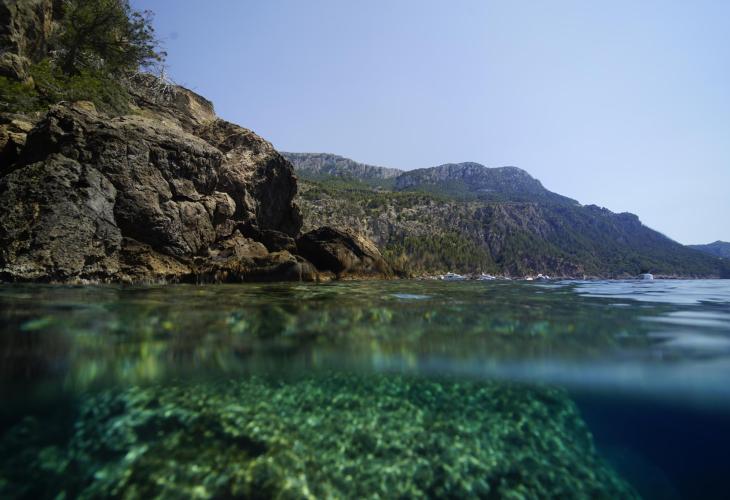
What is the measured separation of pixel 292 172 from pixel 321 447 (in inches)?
1324

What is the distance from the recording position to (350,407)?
6082 mm

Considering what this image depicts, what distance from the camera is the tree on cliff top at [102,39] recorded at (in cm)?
2881

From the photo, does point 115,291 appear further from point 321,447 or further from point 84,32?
point 84,32

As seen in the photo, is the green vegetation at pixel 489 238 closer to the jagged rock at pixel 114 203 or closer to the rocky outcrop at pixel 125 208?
the rocky outcrop at pixel 125 208

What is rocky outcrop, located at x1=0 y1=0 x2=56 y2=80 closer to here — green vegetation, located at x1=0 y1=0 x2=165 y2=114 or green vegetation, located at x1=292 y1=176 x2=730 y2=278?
green vegetation, located at x1=0 y1=0 x2=165 y2=114

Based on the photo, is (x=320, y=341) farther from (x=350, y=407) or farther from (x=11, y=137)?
(x=11, y=137)

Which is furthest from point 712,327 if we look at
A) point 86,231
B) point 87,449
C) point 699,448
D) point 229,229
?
point 229,229

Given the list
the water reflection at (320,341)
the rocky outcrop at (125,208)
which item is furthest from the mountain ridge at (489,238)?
the water reflection at (320,341)

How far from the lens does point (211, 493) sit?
4.06m

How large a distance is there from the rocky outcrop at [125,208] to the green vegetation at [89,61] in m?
2.22

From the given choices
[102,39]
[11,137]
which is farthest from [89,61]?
[11,137]

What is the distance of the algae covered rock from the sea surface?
0.02m

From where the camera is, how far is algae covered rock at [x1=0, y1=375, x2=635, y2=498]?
424 centimetres

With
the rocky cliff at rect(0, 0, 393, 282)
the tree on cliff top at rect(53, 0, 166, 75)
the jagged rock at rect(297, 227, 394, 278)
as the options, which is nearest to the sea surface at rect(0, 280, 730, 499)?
the rocky cliff at rect(0, 0, 393, 282)
